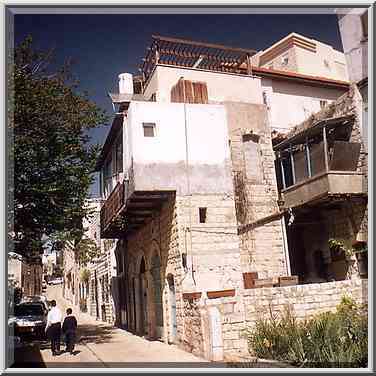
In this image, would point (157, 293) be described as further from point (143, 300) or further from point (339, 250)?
point (339, 250)

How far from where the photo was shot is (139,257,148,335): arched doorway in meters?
16.1

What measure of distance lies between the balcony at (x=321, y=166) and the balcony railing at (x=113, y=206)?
4.97m

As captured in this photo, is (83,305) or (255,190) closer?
(255,190)

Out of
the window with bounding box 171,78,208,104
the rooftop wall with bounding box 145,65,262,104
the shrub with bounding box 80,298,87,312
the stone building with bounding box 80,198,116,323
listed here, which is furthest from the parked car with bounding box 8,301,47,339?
the shrub with bounding box 80,298,87,312

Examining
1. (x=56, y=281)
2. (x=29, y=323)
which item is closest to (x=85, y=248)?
(x=29, y=323)

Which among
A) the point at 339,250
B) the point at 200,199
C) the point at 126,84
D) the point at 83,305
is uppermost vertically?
the point at 126,84

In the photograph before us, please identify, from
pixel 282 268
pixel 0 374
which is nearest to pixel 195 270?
pixel 282 268

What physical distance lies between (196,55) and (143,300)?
8.57m

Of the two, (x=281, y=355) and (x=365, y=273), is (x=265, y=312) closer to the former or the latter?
(x=281, y=355)

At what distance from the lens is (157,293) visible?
48.4ft

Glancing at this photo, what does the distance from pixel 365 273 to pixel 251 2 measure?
320 inches

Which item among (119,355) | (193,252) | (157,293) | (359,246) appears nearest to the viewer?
(119,355)

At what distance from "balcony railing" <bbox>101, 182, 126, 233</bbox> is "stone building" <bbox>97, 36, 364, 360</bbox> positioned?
0.06m

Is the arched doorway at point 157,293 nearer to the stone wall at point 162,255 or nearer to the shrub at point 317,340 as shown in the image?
the stone wall at point 162,255
